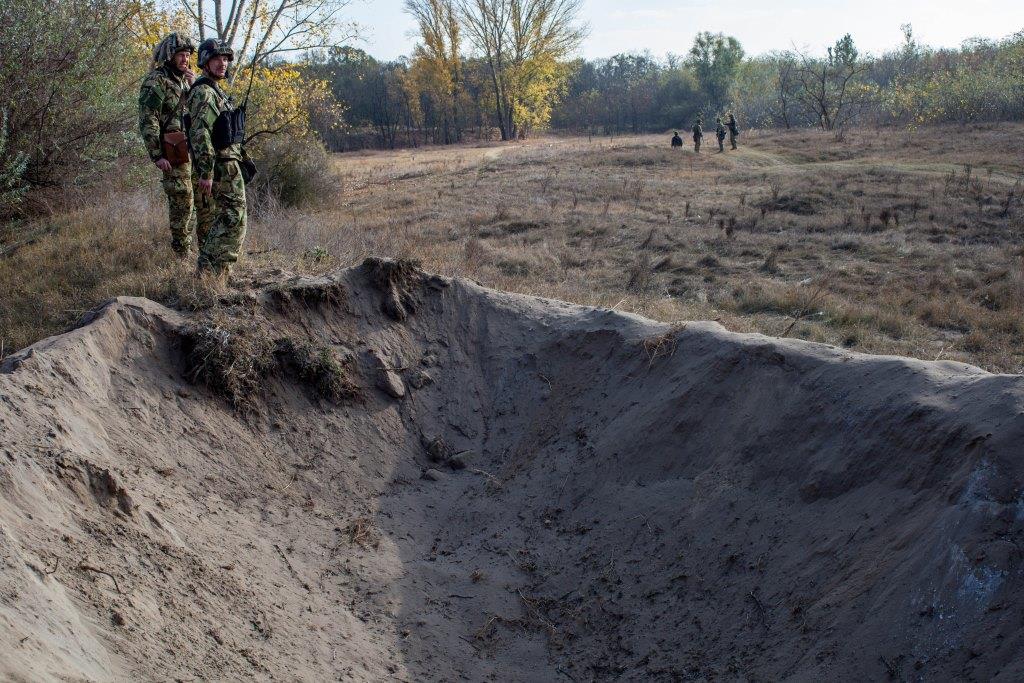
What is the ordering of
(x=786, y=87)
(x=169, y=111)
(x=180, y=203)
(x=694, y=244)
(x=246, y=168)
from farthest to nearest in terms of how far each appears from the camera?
(x=786, y=87) < (x=694, y=244) < (x=180, y=203) < (x=169, y=111) < (x=246, y=168)

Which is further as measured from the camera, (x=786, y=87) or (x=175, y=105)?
(x=786, y=87)

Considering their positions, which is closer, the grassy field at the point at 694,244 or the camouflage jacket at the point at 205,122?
the camouflage jacket at the point at 205,122

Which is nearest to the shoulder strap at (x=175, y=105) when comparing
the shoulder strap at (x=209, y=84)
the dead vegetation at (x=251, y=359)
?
the shoulder strap at (x=209, y=84)

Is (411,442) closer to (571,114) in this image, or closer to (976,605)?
(976,605)

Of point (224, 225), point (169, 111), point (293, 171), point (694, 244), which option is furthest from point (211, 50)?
point (293, 171)

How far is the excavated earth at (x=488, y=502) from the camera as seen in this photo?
3.83 meters

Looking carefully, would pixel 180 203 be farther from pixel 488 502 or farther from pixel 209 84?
pixel 488 502

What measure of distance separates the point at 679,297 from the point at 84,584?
10535mm

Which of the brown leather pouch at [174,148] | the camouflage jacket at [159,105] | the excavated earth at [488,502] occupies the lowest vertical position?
the excavated earth at [488,502]

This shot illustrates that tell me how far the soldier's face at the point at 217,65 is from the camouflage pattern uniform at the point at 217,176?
0.28 ft

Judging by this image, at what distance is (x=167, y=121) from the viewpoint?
7535 mm

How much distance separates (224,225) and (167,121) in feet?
4.19

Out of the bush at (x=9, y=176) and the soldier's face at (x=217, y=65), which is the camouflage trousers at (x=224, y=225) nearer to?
the soldier's face at (x=217, y=65)

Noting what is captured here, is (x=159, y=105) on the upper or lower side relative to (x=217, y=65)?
lower
